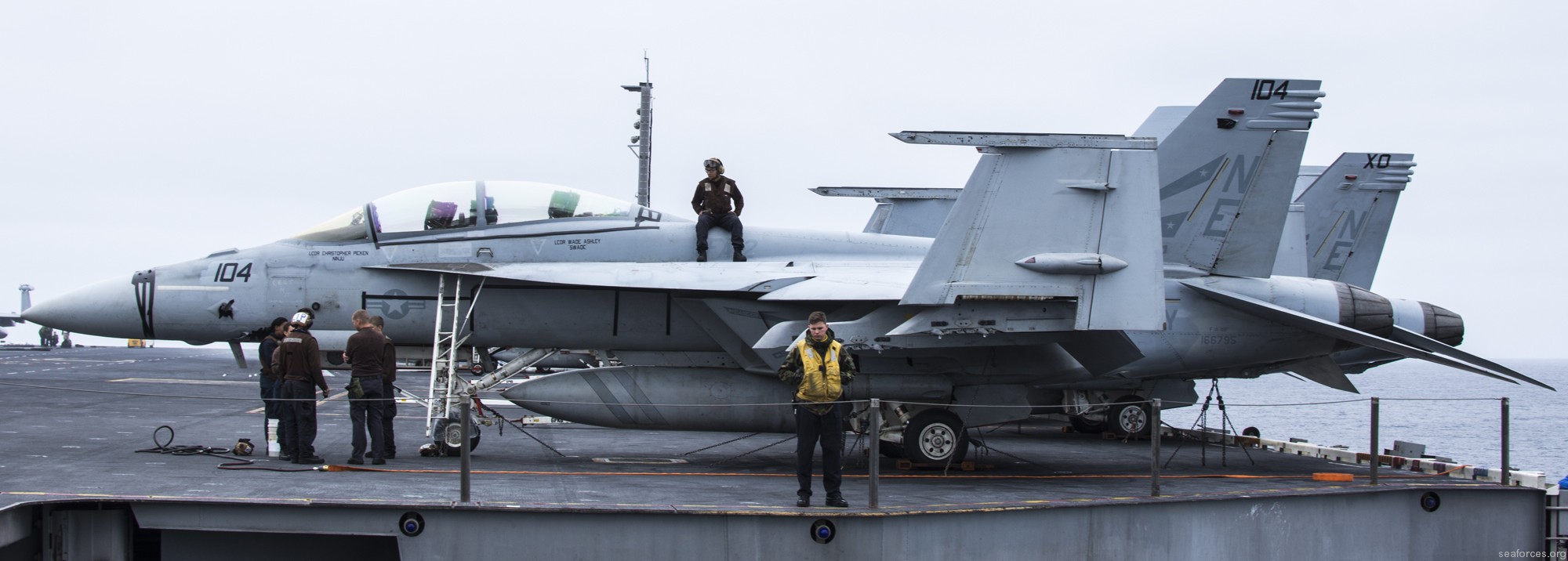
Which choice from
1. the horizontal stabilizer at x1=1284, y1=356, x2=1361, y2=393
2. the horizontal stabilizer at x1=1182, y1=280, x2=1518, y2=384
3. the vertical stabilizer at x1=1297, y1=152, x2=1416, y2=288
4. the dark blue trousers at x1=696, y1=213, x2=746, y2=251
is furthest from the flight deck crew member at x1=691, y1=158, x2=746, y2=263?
the vertical stabilizer at x1=1297, y1=152, x2=1416, y2=288

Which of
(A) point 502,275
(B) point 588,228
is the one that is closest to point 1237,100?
(B) point 588,228

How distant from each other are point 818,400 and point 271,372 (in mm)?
6367

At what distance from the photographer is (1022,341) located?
11.2 metres

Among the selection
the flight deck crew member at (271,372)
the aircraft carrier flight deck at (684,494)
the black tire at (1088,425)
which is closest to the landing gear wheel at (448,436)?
the aircraft carrier flight deck at (684,494)

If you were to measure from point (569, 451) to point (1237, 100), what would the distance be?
8.20 m

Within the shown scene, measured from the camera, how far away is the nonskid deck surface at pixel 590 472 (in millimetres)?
8664

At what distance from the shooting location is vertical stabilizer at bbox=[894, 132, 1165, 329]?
34.5ft

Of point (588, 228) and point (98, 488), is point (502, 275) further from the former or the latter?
point (98, 488)

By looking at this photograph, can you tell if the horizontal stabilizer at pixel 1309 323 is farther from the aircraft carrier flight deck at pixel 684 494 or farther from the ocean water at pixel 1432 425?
the ocean water at pixel 1432 425

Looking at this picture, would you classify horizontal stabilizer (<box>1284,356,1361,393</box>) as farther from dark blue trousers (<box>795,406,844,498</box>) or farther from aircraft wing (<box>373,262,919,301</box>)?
dark blue trousers (<box>795,406,844,498</box>)

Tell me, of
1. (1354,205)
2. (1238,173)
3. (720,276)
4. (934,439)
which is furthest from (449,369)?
(1354,205)

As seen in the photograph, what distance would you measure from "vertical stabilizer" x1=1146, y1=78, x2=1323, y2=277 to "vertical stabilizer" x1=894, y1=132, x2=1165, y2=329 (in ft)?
7.91

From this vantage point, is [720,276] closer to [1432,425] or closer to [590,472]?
[590,472]

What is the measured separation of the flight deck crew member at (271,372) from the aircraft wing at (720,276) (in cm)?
116
